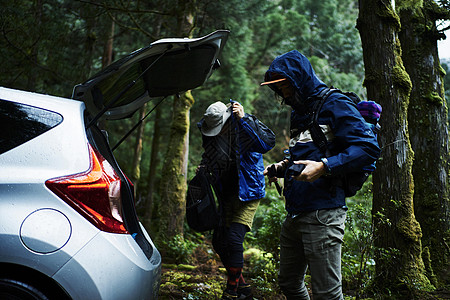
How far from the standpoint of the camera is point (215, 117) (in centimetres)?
425

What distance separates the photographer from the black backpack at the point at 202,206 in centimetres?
409

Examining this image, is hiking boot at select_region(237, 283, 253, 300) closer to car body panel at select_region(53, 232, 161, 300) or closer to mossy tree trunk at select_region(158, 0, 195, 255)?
car body panel at select_region(53, 232, 161, 300)

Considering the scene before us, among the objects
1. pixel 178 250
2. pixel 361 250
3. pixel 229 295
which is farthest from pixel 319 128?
pixel 178 250

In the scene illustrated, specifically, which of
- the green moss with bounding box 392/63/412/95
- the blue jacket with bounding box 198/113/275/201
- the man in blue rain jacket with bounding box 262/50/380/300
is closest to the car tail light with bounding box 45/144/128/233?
the man in blue rain jacket with bounding box 262/50/380/300

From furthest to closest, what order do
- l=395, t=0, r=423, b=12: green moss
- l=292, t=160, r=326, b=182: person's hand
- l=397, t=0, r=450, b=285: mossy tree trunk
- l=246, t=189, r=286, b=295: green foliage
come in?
l=395, t=0, r=423, b=12: green moss → l=397, t=0, r=450, b=285: mossy tree trunk → l=246, t=189, r=286, b=295: green foliage → l=292, t=160, r=326, b=182: person's hand

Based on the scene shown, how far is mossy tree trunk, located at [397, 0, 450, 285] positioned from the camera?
16.4ft

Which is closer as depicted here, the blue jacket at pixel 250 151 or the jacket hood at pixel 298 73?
the jacket hood at pixel 298 73

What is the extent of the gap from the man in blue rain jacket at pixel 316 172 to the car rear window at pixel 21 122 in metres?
1.50

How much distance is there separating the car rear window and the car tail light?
29 cm

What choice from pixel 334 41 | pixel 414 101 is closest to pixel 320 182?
pixel 414 101

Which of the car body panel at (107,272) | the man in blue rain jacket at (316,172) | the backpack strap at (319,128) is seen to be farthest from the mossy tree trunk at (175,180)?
the car body panel at (107,272)

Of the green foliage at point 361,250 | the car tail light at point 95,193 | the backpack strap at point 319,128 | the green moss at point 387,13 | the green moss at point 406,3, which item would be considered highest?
the green moss at point 406,3

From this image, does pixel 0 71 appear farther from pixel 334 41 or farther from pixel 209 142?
pixel 334 41

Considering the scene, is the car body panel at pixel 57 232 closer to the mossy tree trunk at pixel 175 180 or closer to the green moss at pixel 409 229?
the green moss at pixel 409 229
